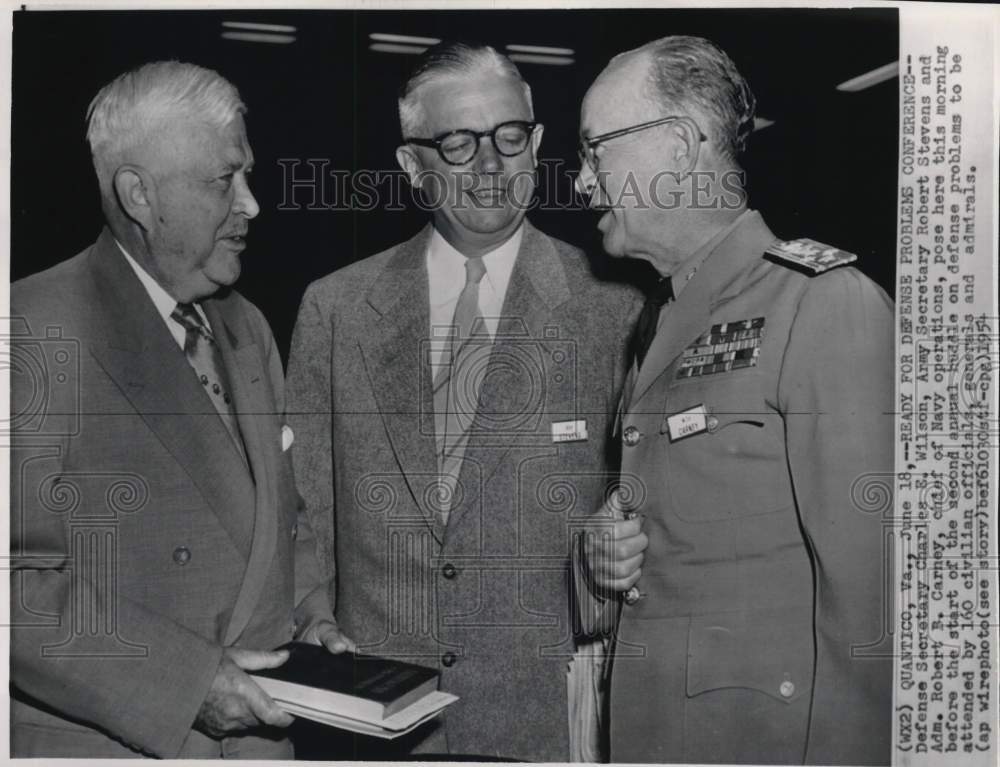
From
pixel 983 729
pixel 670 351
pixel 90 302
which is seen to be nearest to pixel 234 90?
pixel 90 302

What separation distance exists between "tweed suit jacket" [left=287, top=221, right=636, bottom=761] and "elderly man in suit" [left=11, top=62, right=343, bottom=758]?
0.60 ft

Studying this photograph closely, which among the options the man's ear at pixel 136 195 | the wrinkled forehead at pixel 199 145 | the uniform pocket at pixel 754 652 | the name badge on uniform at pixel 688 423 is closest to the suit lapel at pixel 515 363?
the name badge on uniform at pixel 688 423

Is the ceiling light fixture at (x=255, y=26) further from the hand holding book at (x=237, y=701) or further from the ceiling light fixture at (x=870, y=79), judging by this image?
the hand holding book at (x=237, y=701)

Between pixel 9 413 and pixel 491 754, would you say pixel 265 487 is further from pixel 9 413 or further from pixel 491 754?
pixel 491 754

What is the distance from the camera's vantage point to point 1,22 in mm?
2846

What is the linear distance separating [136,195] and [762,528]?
1.76 m

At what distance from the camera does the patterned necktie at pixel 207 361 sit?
2732 mm

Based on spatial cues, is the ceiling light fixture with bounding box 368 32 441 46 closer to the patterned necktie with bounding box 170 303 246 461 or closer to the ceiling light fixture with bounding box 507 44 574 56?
the ceiling light fixture with bounding box 507 44 574 56

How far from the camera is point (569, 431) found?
8.93 ft

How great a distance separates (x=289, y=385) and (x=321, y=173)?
55 cm

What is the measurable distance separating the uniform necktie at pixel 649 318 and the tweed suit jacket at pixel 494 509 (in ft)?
0.13

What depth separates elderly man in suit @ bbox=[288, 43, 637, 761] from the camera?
2.71 metres

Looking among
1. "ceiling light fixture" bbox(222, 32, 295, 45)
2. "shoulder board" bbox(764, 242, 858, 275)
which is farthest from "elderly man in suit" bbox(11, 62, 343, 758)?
"shoulder board" bbox(764, 242, 858, 275)

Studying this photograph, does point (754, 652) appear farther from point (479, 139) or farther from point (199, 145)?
point (199, 145)
